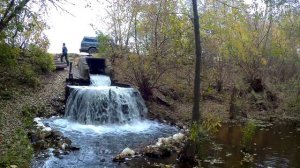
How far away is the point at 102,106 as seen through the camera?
1619cm

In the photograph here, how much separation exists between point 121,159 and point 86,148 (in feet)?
5.36

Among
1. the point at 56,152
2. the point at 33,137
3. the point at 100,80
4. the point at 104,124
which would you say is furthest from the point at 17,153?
the point at 100,80

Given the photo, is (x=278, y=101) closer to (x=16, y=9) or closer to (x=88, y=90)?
(x=88, y=90)

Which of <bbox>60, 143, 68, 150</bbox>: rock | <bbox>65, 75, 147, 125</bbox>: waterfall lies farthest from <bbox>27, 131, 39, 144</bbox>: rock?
<bbox>65, 75, 147, 125</bbox>: waterfall

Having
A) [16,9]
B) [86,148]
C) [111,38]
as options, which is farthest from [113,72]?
[16,9]

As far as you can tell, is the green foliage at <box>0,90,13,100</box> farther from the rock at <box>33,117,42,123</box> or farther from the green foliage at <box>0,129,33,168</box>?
the green foliage at <box>0,129,33,168</box>

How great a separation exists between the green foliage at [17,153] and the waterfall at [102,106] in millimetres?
5448

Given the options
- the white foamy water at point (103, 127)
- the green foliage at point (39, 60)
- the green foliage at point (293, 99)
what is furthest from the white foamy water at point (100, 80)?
the green foliage at point (293, 99)

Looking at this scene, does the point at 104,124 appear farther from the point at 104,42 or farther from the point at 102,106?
the point at 104,42

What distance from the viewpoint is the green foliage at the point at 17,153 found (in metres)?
7.93

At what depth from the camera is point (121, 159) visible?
10359 millimetres

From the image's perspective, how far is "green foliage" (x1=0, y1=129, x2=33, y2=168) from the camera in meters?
7.93

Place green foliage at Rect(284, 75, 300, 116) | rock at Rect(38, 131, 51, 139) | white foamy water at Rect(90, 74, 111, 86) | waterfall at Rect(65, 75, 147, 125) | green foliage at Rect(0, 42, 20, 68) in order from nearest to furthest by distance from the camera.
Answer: rock at Rect(38, 131, 51, 139), green foliage at Rect(0, 42, 20, 68), waterfall at Rect(65, 75, 147, 125), green foliage at Rect(284, 75, 300, 116), white foamy water at Rect(90, 74, 111, 86)

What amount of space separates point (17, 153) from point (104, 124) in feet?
23.1
